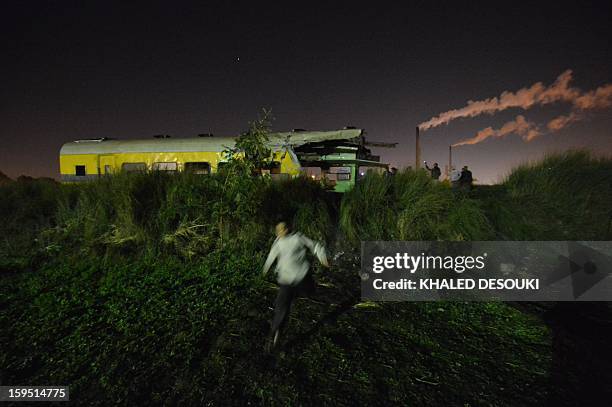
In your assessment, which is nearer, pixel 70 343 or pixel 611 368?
pixel 611 368

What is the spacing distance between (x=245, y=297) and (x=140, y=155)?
398 inches

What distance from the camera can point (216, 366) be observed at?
11.1ft

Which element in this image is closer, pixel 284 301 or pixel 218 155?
pixel 284 301

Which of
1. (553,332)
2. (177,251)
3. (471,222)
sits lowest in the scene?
(553,332)

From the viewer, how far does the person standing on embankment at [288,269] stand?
3.60 m

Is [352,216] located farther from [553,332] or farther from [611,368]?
[611,368]

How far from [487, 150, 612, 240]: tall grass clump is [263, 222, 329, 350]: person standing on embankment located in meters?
6.32

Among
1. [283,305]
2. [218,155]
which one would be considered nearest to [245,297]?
[283,305]

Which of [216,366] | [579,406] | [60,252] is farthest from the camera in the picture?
[60,252]

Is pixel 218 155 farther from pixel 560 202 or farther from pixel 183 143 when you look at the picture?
pixel 560 202

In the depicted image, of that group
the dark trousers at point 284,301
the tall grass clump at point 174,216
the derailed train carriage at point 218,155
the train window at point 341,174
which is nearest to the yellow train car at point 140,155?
the derailed train carriage at point 218,155

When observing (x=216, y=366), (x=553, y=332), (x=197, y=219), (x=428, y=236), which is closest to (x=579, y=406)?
(x=553, y=332)

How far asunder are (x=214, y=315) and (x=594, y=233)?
897 centimetres

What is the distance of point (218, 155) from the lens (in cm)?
1134
